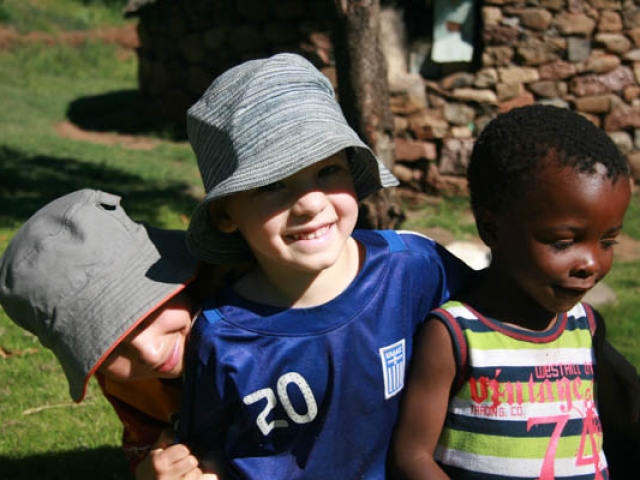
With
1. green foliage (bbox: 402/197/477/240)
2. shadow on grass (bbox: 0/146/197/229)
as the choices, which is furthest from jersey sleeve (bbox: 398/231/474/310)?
shadow on grass (bbox: 0/146/197/229)

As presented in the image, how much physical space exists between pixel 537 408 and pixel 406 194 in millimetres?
6817

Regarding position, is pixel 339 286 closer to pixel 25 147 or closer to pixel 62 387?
pixel 62 387

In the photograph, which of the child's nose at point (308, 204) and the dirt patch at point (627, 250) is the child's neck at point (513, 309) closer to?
the child's nose at point (308, 204)

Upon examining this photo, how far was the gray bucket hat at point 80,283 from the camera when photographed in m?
2.15

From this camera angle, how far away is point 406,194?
879 cm

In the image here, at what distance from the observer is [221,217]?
2238 millimetres

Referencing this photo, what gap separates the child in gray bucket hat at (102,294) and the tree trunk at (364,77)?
2293 millimetres

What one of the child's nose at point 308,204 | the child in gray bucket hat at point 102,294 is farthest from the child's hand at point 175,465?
the child's nose at point 308,204

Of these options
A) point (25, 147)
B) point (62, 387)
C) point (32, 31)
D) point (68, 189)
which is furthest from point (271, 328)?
point (32, 31)

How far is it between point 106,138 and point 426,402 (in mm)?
11102

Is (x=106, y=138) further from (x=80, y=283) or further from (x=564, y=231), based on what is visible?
(x=564, y=231)

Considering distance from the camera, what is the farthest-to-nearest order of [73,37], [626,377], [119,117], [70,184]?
[73,37]
[119,117]
[70,184]
[626,377]

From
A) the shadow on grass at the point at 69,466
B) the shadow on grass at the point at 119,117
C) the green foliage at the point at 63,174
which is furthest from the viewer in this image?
the shadow on grass at the point at 119,117

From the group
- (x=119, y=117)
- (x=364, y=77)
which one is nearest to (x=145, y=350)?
(x=364, y=77)
